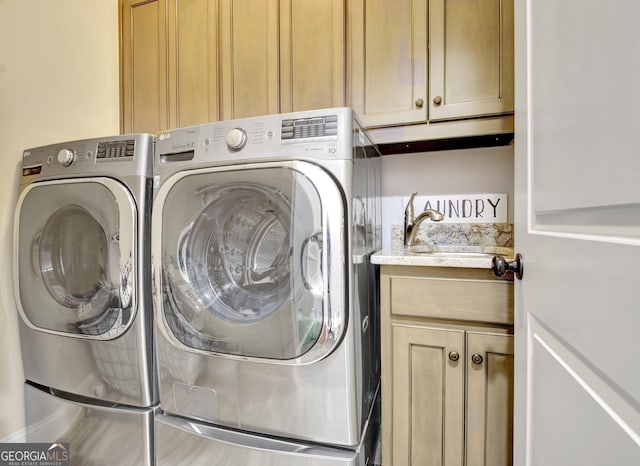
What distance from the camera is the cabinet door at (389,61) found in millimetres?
1239

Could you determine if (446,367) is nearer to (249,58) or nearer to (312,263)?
(312,263)

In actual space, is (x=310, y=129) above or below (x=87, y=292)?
above

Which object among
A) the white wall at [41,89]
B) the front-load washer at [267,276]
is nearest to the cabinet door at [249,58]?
the front-load washer at [267,276]

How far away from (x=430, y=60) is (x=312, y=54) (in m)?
0.50

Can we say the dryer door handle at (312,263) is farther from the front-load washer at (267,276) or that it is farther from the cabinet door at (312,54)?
the cabinet door at (312,54)

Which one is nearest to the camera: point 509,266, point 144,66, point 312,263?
point 509,266

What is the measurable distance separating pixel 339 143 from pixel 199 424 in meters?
1.08

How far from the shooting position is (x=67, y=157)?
4.01ft

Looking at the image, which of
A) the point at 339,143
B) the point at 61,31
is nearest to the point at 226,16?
the point at 61,31

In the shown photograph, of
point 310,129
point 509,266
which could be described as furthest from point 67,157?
point 509,266
